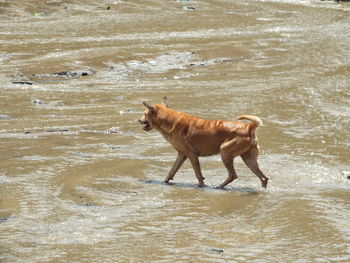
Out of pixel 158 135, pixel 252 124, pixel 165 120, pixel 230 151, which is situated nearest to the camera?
pixel 252 124

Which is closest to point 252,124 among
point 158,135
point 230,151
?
point 230,151

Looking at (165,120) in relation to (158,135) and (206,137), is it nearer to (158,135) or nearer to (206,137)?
(206,137)

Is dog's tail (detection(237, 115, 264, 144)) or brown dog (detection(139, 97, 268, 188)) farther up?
dog's tail (detection(237, 115, 264, 144))

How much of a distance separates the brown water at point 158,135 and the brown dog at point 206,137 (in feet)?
0.99

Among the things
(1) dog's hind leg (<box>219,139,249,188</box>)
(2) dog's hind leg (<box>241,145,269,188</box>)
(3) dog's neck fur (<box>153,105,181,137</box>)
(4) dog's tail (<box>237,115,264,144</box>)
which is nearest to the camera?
(4) dog's tail (<box>237,115,264,144</box>)

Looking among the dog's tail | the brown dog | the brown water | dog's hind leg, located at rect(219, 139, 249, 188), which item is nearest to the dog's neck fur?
the brown dog

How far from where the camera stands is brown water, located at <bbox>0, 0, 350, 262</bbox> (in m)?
7.35

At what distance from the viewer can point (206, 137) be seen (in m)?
9.38

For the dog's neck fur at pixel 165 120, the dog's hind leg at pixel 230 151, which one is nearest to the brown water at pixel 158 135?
the dog's hind leg at pixel 230 151

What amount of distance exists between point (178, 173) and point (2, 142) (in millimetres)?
2814

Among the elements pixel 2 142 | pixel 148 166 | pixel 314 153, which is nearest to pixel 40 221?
pixel 148 166

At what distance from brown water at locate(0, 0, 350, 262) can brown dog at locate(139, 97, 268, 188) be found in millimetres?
301

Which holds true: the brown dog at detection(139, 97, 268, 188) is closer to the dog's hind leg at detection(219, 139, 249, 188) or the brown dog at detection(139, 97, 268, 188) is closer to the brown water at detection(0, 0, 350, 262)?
the dog's hind leg at detection(219, 139, 249, 188)

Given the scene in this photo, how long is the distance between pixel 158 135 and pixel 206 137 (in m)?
2.76
